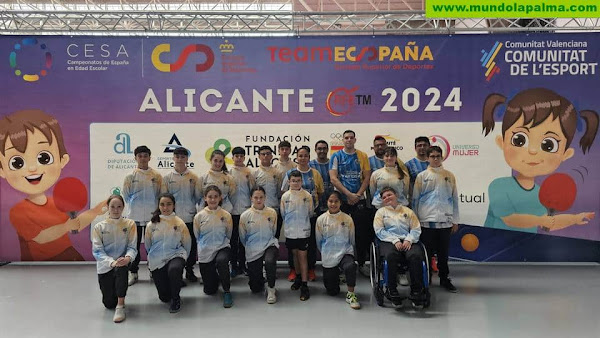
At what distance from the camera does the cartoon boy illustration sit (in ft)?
16.9

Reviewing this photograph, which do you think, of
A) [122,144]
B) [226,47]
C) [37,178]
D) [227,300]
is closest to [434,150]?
[227,300]

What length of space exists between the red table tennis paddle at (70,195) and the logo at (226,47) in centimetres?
220

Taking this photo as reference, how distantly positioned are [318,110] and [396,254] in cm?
209

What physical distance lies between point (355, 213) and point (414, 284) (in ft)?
3.34

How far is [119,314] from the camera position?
140 inches

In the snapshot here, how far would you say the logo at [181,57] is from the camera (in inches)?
204

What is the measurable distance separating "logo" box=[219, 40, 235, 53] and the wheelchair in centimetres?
270

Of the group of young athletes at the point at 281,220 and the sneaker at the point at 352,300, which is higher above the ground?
the group of young athletes at the point at 281,220

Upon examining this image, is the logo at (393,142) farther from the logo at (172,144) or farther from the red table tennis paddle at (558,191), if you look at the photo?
the logo at (172,144)

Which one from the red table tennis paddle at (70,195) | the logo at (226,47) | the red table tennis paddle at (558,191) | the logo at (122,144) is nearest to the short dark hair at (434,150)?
the red table tennis paddle at (558,191)

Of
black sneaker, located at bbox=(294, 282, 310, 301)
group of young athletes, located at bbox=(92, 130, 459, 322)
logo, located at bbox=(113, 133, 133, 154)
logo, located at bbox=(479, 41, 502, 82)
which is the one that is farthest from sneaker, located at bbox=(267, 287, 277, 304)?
logo, located at bbox=(479, 41, 502, 82)

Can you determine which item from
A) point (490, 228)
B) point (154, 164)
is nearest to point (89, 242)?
point (154, 164)

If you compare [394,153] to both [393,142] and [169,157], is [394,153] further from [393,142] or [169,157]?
[169,157]

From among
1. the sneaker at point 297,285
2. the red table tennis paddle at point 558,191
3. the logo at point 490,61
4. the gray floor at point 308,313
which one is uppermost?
the logo at point 490,61
